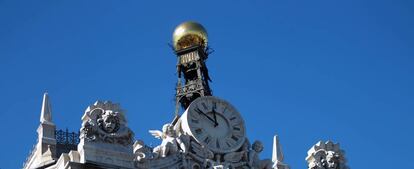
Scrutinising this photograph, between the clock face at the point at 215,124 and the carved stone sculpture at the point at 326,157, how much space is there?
2853 millimetres

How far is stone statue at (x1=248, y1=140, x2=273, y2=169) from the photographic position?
118 feet

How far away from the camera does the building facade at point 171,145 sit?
32.4m

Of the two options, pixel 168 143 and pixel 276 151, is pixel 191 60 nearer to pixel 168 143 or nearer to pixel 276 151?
pixel 276 151

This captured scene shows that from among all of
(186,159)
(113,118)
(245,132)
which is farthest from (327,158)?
(113,118)

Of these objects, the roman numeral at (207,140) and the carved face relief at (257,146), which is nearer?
the roman numeral at (207,140)

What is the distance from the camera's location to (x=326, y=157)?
3797 cm

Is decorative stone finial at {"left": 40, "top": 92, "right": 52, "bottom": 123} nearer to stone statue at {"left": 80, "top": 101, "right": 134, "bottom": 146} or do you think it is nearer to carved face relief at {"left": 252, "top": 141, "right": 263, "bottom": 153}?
stone statue at {"left": 80, "top": 101, "right": 134, "bottom": 146}

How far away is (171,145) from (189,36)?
1251 centimetres

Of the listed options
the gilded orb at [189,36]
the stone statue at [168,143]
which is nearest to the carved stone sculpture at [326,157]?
the stone statue at [168,143]

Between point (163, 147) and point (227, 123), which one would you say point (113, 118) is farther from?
point (227, 123)

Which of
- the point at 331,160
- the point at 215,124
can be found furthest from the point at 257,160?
the point at 331,160

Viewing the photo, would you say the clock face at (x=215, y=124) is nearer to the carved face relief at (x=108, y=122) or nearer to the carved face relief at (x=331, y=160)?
the carved face relief at (x=108, y=122)

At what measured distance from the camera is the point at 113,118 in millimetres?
32969

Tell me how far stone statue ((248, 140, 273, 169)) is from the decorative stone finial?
666 cm
